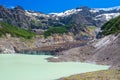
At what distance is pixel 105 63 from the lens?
9900cm

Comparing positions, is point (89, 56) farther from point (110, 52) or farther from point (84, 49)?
point (84, 49)

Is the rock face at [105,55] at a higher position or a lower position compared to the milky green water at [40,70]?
higher

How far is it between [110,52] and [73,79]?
54.4 m

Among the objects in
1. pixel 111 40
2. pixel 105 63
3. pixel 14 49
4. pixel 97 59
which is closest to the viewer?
pixel 105 63

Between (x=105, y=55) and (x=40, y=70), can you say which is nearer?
(x=40, y=70)

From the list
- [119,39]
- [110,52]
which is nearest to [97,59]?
[110,52]

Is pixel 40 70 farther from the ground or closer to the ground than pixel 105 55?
closer to the ground

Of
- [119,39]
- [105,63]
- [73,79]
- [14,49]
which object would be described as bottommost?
[73,79]

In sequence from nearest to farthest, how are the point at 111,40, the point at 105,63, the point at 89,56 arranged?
the point at 105,63, the point at 89,56, the point at 111,40

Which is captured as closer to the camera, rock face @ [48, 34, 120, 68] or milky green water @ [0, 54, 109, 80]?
milky green water @ [0, 54, 109, 80]

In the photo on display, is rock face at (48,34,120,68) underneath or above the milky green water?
above

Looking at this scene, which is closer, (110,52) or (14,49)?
(110,52)

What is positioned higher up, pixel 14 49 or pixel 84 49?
pixel 14 49

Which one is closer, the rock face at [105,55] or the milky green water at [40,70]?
the milky green water at [40,70]
